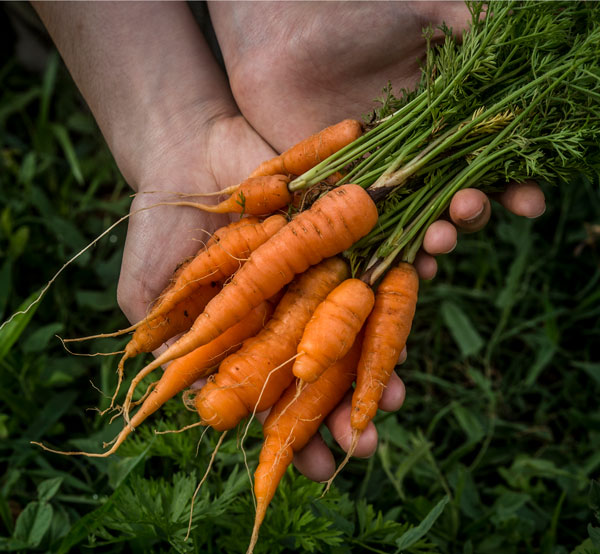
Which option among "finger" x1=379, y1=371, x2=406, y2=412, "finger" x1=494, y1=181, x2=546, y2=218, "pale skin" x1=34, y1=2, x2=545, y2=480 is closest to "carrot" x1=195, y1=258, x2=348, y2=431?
"pale skin" x1=34, y1=2, x2=545, y2=480

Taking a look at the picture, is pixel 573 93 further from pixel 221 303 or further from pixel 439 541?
pixel 439 541

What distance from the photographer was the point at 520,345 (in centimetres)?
362

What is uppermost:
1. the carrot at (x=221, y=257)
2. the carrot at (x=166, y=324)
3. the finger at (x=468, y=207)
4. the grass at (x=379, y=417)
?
the carrot at (x=221, y=257)

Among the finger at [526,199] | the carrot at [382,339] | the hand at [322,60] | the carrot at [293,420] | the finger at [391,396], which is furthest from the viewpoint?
the hand at [322,60]

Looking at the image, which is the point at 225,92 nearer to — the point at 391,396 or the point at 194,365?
the point at 194,365

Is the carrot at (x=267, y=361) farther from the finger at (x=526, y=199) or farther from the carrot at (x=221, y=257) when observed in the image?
the finger at (x=526, y=199)

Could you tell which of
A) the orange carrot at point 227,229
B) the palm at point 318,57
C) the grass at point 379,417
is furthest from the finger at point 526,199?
the orange carrot at point 227,229

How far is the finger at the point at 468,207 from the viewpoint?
2.41 meters

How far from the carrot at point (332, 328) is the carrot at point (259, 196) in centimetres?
52

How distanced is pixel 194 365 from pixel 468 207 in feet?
4.52

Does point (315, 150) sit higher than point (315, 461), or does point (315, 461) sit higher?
point (315, 150)

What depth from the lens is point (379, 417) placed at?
272 cm

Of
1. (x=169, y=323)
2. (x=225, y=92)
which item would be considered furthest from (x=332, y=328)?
(x=225, y=92)

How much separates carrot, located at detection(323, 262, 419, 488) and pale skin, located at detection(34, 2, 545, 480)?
0.09 metres
